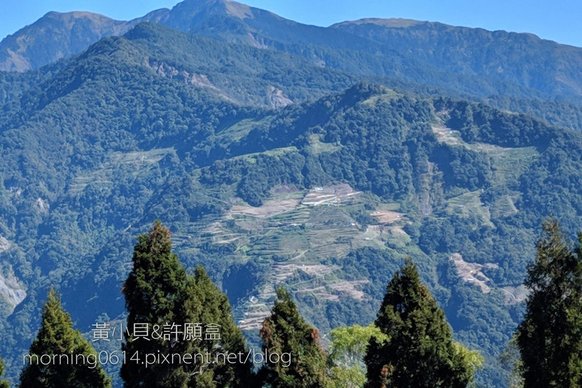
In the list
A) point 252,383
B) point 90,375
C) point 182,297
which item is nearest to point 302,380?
point 252,383

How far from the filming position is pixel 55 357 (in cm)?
4534

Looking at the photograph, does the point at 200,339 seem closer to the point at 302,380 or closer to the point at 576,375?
the point at 302,380

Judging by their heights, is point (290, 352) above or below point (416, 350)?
above

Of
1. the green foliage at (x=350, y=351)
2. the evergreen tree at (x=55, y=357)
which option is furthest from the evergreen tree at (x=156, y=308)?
the green foliage at (x=350, y=351)

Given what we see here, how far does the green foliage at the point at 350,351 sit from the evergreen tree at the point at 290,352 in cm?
413

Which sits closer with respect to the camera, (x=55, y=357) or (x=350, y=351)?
(x=55, y=357)

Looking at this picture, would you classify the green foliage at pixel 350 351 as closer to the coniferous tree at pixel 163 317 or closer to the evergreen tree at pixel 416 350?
the evergreen tree at pixel 416 350

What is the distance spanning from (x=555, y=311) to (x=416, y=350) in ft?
24.5

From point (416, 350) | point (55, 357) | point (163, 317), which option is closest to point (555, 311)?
point (416, 350)

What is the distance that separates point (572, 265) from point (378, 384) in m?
11.3

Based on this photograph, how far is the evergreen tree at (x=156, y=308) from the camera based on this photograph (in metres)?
43.2

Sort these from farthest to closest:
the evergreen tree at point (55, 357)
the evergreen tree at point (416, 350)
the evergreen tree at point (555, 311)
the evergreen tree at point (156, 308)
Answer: the evergreen tree at point (416, 350)
the evergreen tree at point (55, 357)
the evergreen tree at point (156, 308)
the evergreen tree at point (555, 311)

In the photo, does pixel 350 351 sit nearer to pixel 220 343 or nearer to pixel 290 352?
pixel 290 352

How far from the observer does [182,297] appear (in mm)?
43688
